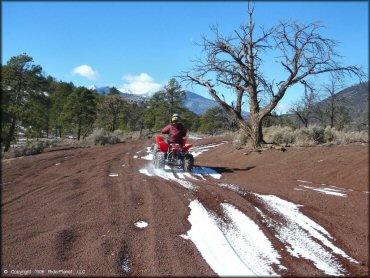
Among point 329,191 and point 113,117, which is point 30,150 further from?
point 113,117

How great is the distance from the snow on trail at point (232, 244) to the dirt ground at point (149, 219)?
143mm

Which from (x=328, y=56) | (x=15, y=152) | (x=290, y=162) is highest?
(x=328, y=56)

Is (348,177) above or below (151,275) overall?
above

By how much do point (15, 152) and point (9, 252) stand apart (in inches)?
934

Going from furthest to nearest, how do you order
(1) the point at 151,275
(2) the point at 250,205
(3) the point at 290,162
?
(3) the point at 290,162, (2) the point at 250,205, (1) the point at 151,275

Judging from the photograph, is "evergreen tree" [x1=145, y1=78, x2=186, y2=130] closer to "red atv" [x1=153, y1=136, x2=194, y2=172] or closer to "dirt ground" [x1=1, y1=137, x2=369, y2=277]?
"red atv" [x1=153, y1=136, x2=194, y2=172]

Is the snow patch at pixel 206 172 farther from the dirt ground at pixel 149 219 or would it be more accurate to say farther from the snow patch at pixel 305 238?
the snow patch at pixel 305 238

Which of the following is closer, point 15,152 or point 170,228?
point 170,228

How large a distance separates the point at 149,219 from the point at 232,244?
5.59ft

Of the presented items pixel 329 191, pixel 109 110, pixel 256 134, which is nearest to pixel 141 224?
pixel 329 191

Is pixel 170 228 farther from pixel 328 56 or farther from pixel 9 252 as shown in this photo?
pixel 328 56

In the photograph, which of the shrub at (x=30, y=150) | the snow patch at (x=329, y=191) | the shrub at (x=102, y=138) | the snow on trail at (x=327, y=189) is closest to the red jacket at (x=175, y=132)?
the snow on trail at (x=327, y=189)

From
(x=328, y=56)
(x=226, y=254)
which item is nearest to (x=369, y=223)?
(x=226, y=254)

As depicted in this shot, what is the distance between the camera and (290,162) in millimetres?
13359
